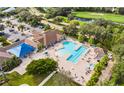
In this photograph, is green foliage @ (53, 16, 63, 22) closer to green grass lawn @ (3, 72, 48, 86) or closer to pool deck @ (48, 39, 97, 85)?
pool deck @ (48, 39, 97, 85)

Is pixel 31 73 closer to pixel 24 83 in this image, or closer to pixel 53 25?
pixel 24 83

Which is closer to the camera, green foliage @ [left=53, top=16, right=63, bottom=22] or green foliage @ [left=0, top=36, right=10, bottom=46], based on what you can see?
green foliage @ [left=0, top=36, right=10, bottom=46]

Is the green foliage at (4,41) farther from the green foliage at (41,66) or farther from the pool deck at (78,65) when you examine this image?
the pool deck at (78,65)

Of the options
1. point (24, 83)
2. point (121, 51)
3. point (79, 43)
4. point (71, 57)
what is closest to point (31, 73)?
point (24, 83)

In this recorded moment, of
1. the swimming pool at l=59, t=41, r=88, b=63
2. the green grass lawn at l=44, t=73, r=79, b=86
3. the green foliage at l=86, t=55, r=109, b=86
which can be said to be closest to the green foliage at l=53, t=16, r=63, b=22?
the swimming pool at l=59, t=41, r=88, b=63

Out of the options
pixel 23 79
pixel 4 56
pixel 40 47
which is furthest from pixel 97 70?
Answer: pixel 4 56

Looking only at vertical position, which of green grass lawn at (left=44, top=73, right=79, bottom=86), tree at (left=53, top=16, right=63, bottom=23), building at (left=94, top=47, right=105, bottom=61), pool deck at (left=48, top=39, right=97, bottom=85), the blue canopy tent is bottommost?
green grass lawn at (left=44, top=73, right=79, bottom=86)

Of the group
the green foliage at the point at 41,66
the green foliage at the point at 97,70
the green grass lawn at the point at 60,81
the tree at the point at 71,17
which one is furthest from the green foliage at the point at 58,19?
the green grass lawn at the point at 60,81
